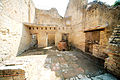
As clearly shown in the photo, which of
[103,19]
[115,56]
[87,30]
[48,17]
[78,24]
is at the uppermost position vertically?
[48,17]

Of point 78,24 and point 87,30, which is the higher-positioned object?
point 78,24

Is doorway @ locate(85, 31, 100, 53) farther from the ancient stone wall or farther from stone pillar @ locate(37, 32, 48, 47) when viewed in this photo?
the ancient stone wall

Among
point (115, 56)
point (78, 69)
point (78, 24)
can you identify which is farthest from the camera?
point (78, 24)

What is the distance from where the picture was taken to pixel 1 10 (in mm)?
2762

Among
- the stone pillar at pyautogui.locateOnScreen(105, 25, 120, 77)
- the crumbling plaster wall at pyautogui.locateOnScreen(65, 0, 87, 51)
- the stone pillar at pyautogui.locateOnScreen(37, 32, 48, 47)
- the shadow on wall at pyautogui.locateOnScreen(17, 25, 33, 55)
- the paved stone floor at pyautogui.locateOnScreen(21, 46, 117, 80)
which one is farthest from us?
the stone pillar at pyautogui.locateOnScreen(37, 32, 48, 47)

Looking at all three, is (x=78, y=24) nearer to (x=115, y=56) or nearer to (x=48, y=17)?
(x=115, y=56)

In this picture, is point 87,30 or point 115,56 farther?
point 87,30

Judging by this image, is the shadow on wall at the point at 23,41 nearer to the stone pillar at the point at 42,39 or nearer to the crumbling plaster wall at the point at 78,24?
the stone pillar at the point at 42,39

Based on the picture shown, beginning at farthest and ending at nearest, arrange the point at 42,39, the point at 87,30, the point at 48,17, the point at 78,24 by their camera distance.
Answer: the point at 48,17 < the point at 42,39 < the point at 78,24 < the point at 87,30

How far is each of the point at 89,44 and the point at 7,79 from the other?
6.72 m

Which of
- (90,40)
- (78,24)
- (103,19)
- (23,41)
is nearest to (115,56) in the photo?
(90,40)

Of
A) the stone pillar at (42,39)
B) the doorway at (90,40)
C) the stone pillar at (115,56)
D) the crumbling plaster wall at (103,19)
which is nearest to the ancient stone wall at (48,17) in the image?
the stone pillar at (42,39)

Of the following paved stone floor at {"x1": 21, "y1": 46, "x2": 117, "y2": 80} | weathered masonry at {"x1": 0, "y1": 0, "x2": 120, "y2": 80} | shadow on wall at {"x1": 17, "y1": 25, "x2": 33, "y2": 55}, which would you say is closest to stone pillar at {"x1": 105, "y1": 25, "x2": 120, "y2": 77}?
weathered masonry at {"x1": 0, "y1": 0, "x2": 120, "y2": 80}

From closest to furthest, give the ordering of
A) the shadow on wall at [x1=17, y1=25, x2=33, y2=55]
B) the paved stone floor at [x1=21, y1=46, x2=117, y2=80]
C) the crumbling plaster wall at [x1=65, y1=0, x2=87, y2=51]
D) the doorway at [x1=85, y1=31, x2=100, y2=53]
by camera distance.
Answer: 1. the paved stone floor at [x1=21, y1=46, x2=117, y2=80]
2. the shadow on wall at [x1=17, y1=25, x2=33, y2=55]
3. the doorway at [x1=85, y1=31, x2=100, y2=53]
4. the crumbling plaster wall at [x1=65, y1=0, x2=87, y2=51]
